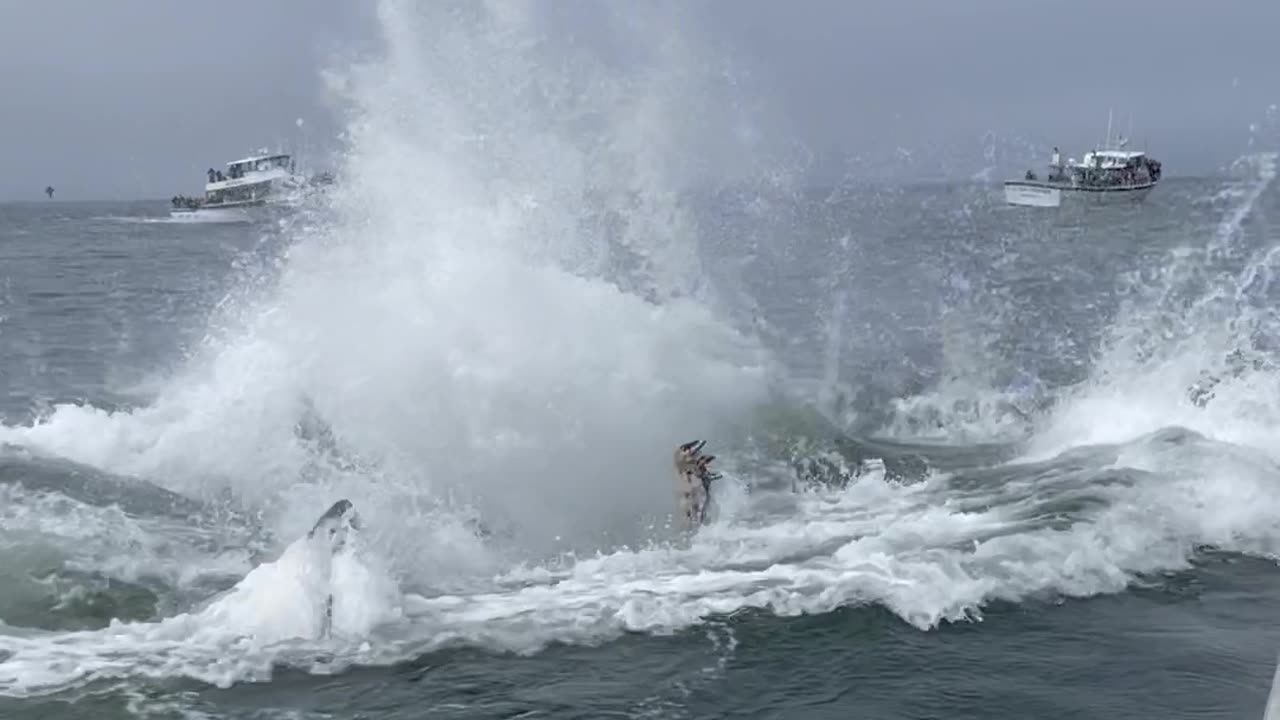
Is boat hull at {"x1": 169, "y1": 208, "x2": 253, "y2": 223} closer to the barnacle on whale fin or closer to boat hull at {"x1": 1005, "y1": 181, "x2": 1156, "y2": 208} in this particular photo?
boat hull at {"x1": 1005, "y1": 181, "x2": 1156, "y2": 208}

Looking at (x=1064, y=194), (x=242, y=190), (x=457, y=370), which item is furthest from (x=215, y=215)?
(x=457, y=370)

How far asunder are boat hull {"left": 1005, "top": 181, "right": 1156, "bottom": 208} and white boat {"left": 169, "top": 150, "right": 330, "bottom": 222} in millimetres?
53289

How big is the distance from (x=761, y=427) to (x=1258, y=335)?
13.9 meters

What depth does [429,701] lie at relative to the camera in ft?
38.2

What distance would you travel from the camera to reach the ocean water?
12352 millimetres

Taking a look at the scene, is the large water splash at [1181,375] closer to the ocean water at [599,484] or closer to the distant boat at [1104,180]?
the ocean water at [599,484]

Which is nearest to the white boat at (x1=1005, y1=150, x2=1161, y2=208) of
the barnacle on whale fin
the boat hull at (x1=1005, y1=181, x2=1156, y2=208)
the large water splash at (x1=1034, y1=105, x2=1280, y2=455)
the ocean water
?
the boat hull at (x1=1005, y1=181, x2=1156, y2=208)

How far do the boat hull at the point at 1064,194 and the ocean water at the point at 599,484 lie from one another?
51890mm

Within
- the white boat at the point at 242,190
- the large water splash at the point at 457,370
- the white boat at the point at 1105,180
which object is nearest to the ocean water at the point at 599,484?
the large water splash at the point at 457,370

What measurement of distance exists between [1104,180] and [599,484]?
72262mm

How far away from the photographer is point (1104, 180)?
83625 mm

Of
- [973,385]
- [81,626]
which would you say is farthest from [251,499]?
[973,385]

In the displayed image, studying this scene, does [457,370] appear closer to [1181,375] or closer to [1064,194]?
[1181,375]

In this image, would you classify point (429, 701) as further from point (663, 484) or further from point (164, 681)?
point (663, 484)
